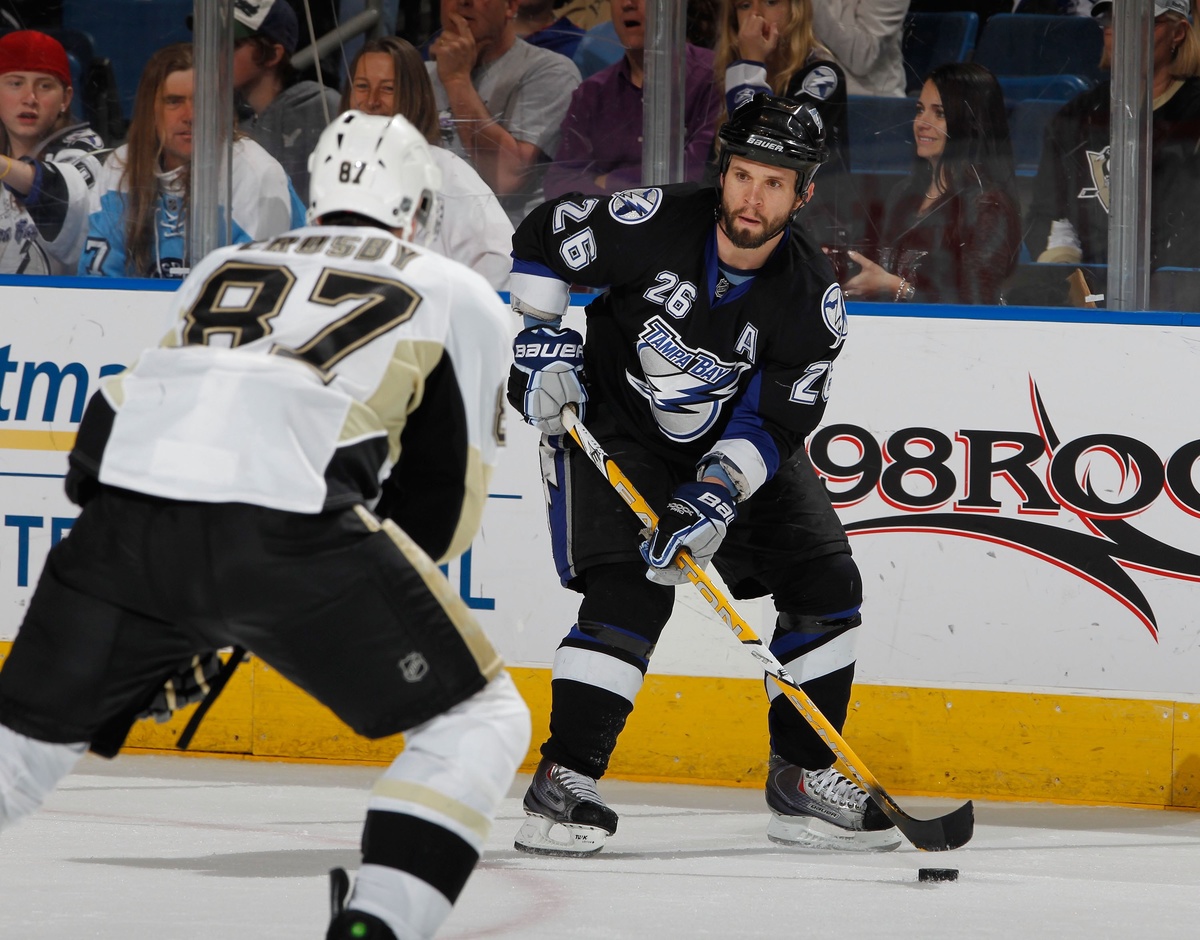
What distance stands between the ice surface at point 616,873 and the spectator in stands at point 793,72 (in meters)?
1.39

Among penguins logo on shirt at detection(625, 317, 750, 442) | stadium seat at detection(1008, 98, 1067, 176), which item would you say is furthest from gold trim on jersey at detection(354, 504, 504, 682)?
stadium seat at detection(1008, 98, 1067, 176)

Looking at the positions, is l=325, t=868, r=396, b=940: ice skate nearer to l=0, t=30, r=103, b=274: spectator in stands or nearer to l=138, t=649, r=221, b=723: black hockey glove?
l=138, t=649, r=221, b=723: black hockey glove

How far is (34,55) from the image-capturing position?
4.50m

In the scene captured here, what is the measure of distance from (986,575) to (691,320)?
1014mm

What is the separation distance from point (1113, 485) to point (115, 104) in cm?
260

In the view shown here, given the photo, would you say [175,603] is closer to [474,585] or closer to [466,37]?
[474,585]

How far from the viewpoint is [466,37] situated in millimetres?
4289

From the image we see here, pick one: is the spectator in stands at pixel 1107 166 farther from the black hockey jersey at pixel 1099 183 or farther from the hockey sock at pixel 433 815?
the hockey sock at pixel 433 815

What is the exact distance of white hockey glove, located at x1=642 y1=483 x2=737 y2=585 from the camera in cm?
308

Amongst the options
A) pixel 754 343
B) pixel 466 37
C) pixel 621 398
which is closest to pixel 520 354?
pixel 621 398

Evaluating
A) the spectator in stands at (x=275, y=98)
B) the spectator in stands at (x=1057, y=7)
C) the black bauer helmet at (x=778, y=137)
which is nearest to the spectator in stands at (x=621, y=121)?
the spectator in stands at (x=275, y=98)

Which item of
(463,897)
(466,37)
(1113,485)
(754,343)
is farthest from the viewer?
(466,37)

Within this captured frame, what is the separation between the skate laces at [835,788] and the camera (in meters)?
3.33

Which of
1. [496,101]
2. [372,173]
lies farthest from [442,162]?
[372,173]
